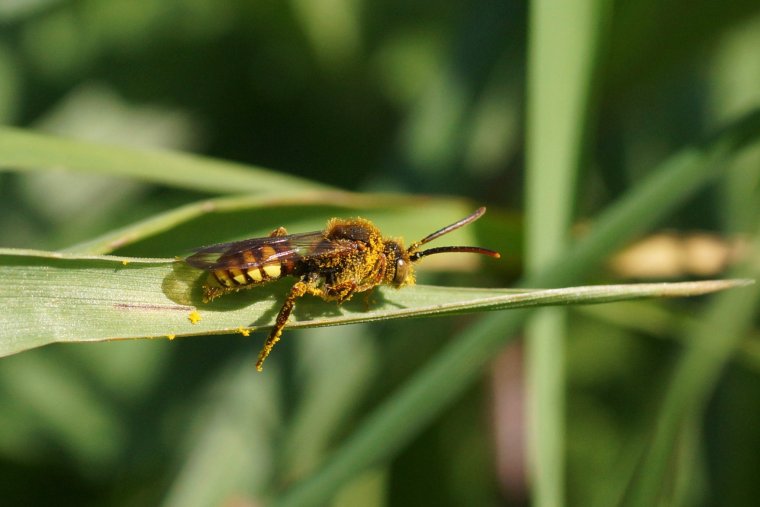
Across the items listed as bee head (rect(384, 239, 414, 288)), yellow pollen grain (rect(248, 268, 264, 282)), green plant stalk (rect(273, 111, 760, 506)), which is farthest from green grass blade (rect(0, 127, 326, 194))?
green plant stalk (rect(273, 111, 760, 506))

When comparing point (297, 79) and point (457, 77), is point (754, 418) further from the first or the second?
point (297, 79)

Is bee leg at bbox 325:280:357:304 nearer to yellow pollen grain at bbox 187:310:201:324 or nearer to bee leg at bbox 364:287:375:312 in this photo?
bee leg at bbox 364:287:375:312

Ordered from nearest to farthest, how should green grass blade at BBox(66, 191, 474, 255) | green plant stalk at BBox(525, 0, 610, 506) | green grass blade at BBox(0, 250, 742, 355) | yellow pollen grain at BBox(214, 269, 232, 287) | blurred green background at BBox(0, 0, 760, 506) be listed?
green grass blade at BBox(0, 250, 742, 355) < green grass blade at BBox(66, 191, 474, 255) < yellow pollen grain at BBox(214, 269, 232, 287) < green plant stalk at BBox(525, 0, 610, 506) < blurred green background at BBox(0, 0, 760, 506)

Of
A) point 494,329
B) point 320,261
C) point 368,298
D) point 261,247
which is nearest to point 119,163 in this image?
point 261,247

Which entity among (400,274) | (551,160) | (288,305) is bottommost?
(288,305)

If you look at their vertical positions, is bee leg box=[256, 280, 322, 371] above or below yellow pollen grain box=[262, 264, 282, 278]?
below

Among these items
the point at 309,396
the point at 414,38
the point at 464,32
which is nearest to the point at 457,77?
the point at 464,32

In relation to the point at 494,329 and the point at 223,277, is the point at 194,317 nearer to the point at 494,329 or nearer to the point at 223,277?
the point at 223,277

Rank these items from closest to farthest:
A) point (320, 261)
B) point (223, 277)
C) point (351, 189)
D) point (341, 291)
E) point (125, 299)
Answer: point (125, 299)
point (223, 277)
point (341, 291)
point (320, 261)
point (351, 189)
